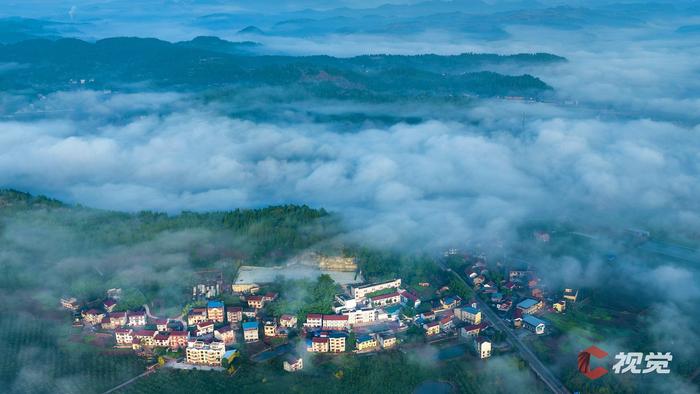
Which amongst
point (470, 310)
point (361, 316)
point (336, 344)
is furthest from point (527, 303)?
point (336, 344)

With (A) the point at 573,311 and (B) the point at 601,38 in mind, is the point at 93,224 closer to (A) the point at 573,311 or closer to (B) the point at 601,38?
(A) the point at 573,311

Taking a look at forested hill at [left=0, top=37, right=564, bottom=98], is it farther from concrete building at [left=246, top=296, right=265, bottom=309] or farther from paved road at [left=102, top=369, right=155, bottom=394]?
paved road at [left=102, top=369, right=155, bottom=394]

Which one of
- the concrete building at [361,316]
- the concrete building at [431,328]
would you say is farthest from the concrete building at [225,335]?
the concrete building at [431,328]

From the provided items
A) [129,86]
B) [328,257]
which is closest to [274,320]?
[328,257]

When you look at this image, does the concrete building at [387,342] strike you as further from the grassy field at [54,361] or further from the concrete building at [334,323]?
the grassy field at [54,361]

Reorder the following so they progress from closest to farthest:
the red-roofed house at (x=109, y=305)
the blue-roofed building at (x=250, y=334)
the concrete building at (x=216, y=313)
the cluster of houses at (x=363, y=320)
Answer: the cluster of houses at (x=363, y=320), the blue-roofed building at (x=250, y=334), the concrete building at (x=216, y=313), the red-roofed house at (x=109, y=305)

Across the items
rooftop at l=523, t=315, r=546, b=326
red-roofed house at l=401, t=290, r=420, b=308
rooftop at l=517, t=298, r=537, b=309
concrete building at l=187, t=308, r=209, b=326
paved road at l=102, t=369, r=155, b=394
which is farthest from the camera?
red-roofed house at l=401, t=290, r=420, b=308

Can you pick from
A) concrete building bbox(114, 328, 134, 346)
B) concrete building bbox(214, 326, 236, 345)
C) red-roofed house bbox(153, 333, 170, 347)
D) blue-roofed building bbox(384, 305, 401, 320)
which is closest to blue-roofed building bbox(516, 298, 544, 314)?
blue-roofed building bbox(384, 305, 401, 320)
